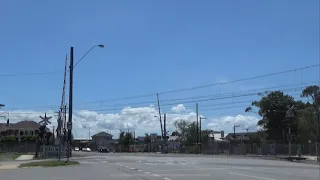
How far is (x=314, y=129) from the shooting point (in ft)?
243

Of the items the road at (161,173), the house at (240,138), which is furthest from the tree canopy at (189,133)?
the road at (161,173)

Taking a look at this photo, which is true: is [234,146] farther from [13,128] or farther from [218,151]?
[13,128]

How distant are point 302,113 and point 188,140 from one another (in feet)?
213

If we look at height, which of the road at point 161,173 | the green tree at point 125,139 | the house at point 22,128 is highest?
the house at point 22,128

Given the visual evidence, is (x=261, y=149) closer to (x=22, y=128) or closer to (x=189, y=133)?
(x=189, y=133)

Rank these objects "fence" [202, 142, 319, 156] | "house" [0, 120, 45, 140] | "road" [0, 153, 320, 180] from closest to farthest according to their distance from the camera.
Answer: "road" [0, 153, 320, 180]
"fence" [202, 142, 319, 156]
"house" [0, 120, 45, 140]

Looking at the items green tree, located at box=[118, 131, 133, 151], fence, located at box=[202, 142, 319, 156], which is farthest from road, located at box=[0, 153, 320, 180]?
green tree, located at box=[118, 131, 133, 151]

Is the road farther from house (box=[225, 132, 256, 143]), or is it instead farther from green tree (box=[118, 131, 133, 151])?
green tree (box=[118, 131, 133, 151])

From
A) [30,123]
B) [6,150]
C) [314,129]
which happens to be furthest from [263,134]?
Answer: [30,123]

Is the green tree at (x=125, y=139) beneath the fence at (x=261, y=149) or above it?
above

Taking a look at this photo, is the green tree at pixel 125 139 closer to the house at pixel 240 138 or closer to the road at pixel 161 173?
the house at pixel 240 138

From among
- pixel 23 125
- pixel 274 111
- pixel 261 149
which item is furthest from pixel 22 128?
pixel 261 149

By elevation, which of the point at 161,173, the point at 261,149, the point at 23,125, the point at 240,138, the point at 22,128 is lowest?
the point at 161,173

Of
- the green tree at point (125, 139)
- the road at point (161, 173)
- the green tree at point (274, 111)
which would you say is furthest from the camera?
the green tree at point (125, 139)
